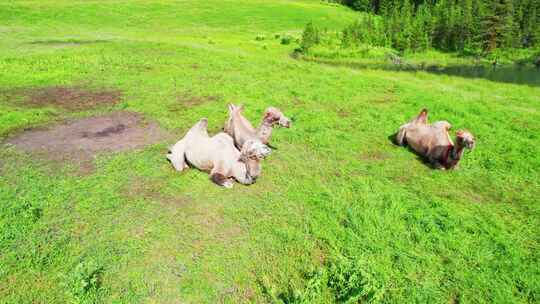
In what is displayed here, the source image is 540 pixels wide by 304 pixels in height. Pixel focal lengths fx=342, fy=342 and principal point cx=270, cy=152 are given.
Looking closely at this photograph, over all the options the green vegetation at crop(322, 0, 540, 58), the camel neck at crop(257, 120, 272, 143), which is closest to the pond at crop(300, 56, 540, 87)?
the green vegetation at crop(322, 0, 540, 58)

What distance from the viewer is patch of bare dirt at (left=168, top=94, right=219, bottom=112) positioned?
1256cm

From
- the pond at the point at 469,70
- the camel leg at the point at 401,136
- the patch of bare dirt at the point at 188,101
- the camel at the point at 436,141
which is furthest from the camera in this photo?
the pond at the point at 469,70

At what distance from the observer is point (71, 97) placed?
13.6 metres

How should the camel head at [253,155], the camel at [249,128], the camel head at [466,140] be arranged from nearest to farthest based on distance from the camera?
the camel head at [253,155]
the camel head at [466,140]
the camel at [249,128]

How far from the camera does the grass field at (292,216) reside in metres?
5.05

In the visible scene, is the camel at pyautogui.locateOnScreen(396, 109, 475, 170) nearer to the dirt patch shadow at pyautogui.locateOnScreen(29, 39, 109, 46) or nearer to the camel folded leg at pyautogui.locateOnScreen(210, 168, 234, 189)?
the camel folded leg at pyautogui.locateOnScreen(210, 168, 234, 189)

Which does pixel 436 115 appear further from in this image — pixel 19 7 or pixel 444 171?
pixel 19 7

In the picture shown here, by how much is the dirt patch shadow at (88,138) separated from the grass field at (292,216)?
0.37 m

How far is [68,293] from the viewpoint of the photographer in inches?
179

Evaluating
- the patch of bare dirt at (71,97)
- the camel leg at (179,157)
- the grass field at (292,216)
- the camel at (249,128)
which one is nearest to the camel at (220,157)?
the camel leg at (179,157)

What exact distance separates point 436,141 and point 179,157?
251 inches

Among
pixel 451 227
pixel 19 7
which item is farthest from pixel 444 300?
pixel 19 7

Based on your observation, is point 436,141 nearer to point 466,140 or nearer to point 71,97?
point 466,140

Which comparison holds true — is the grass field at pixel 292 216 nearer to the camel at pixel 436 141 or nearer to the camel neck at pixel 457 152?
the camel at pixel 436 141
